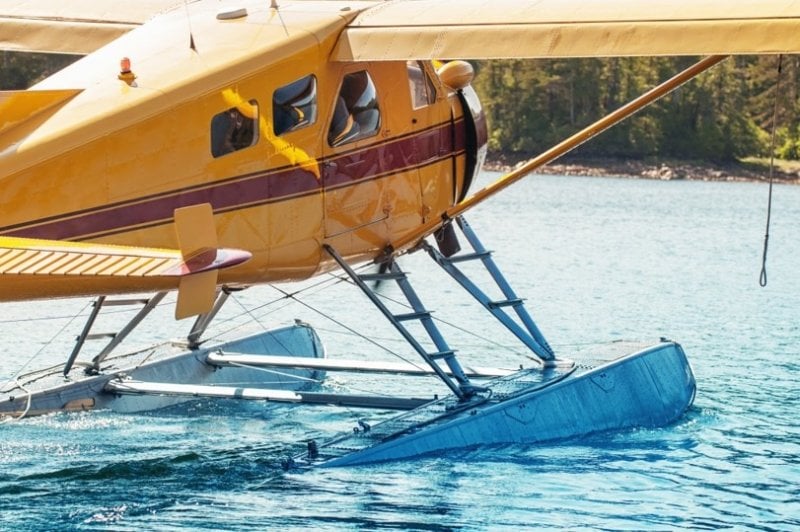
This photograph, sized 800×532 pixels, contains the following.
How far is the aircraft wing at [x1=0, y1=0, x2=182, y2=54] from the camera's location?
1309 cm

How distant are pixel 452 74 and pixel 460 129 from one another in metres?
0.50

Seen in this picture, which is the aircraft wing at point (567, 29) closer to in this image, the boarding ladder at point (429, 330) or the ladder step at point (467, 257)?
the boarding ladder at point (429, 330)

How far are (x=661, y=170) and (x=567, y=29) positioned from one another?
7106 cm

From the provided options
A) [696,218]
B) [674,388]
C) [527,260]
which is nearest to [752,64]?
[696,218]

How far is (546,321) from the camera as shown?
68.1 ft

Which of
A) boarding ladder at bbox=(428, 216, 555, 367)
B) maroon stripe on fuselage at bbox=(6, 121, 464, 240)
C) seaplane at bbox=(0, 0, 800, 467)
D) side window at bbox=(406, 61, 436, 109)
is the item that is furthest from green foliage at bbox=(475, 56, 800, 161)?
maroon stripe on fuselage at bbox=(6, 121, 464, 240)

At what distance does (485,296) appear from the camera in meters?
12.5

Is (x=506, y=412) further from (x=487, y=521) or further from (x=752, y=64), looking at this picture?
(x=752, y=64)

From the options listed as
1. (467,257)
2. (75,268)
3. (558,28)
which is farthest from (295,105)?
(75,268)

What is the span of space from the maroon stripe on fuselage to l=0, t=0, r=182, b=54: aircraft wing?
8.99 ft

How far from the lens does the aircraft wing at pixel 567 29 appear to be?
982 cm

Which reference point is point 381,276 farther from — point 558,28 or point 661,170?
point 661,170

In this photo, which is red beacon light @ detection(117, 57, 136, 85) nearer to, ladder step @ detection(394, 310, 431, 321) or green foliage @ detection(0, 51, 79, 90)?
ladder step @ detection(394, 310, 431, 321)

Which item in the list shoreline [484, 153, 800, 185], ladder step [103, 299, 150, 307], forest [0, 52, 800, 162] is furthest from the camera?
forest [0, 52, 800, 162]
